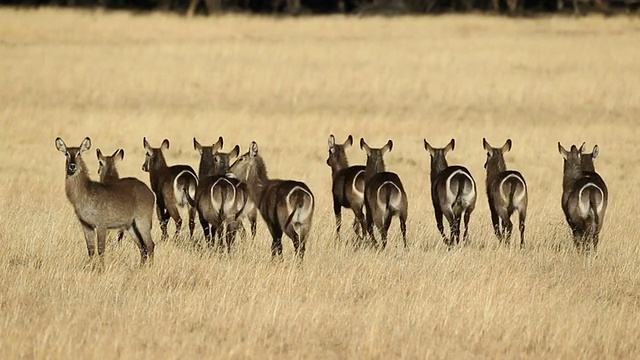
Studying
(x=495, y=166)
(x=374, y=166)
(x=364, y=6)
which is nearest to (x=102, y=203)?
(x=374, y=166)

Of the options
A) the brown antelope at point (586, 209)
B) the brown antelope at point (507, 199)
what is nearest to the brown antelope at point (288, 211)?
the brown antelope at point (507, 199)

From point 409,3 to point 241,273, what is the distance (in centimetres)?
4343

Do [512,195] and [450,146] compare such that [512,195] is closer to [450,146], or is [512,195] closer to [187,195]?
[450,146]

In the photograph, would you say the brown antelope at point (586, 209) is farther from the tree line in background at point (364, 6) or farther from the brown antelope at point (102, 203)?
the tree line in background at point (364, 6)

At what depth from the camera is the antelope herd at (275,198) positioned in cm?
1084

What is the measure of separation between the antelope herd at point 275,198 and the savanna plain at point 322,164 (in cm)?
31

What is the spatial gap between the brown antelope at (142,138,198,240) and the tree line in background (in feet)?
109

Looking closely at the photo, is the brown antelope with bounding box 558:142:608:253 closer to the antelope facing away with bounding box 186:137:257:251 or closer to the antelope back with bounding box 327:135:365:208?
the antelope back with bounding box 327:135:365:208

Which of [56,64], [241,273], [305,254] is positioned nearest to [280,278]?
[241,273]

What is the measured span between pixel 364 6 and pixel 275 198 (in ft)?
128

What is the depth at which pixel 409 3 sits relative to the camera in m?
53.0

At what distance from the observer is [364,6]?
49906 mm

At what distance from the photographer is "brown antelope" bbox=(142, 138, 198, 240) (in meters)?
12.8

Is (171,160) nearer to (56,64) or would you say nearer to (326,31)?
(56,64)
